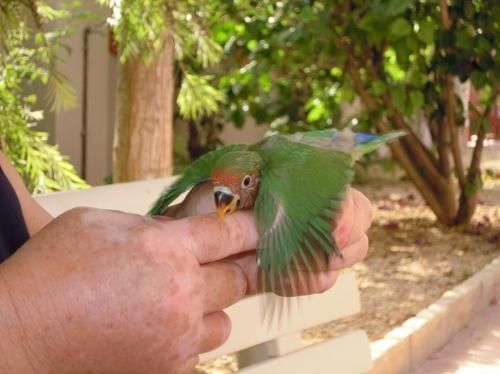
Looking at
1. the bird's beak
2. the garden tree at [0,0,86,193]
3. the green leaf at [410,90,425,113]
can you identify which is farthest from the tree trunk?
the bird's beak

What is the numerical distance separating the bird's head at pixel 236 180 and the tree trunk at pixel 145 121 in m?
2.46

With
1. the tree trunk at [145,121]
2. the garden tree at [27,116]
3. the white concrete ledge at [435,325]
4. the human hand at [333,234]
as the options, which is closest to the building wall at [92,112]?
the tree trunk at [145,121]

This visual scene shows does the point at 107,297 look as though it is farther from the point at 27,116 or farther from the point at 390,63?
the point at 390,63

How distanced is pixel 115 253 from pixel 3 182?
1.35ft

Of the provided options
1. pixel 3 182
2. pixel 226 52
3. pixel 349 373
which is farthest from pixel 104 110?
pixel 3 182

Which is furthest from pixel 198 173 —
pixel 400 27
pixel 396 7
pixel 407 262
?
pixel 407 262

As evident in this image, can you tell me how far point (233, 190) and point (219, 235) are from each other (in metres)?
0.13

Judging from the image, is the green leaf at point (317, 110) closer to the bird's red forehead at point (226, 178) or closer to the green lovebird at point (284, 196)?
the green lovebird at point (284, 196)

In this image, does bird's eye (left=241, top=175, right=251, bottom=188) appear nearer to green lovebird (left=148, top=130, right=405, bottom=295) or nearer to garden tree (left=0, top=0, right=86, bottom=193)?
green lovebird (left=148, top=130, right=405, bottom=295)

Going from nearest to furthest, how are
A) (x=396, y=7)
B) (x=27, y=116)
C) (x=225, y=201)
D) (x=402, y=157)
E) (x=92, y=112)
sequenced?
(x=225, y=201), (x=27, y=116), (x=396, y=7), (x=402, y=157), (x=92, y=112)

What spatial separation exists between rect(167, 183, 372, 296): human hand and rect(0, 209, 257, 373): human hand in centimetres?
13

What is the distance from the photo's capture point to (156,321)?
3.53 feet

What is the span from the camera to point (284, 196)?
1.31 meters

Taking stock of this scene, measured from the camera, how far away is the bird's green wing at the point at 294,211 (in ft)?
4.09
